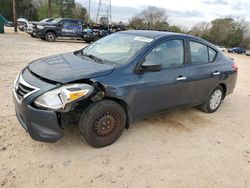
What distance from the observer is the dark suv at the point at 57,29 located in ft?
53.8

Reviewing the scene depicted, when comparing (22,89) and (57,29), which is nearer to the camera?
(22,89)

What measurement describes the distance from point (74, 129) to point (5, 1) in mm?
55800

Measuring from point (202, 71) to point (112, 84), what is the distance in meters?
2.01

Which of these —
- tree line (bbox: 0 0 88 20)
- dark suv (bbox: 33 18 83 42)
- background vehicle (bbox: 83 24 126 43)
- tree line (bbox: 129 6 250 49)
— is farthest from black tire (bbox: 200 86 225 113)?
tree line (bbox: 129 6 250 49)

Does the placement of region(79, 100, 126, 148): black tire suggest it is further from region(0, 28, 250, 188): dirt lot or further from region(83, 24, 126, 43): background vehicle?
region(83, 24, 126, 43): background vehicle

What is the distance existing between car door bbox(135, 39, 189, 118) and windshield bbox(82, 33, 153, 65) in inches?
10.2

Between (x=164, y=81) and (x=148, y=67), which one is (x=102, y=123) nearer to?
(x=148, y=67)

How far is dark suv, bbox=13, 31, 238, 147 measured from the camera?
109 inches

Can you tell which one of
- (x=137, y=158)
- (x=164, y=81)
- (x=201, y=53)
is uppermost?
(x=201, y=53)

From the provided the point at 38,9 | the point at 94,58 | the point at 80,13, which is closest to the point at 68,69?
the point at 94,58

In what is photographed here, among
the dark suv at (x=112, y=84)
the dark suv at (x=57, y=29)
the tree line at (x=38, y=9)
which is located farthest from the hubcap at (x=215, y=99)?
the tree line at (x=38, y=9)

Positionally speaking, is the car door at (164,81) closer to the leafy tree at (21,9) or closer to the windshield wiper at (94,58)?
the windshield wiper at (94,58)

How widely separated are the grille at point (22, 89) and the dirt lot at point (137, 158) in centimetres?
66

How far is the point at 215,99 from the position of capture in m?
4.94
